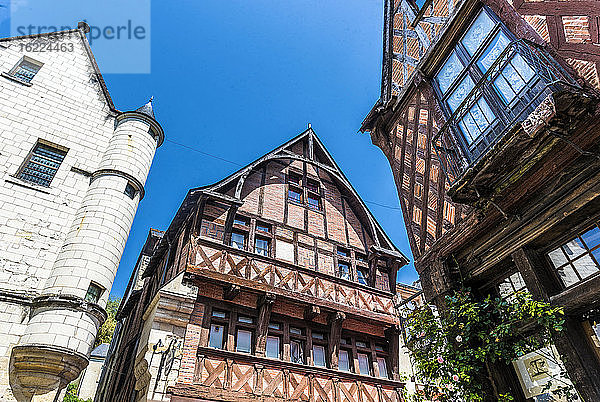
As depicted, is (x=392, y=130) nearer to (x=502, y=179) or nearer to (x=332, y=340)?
(x=502, y=179)

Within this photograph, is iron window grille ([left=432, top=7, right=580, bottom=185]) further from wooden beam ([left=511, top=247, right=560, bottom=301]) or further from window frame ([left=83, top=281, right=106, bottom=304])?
window frame ([left=83, top=281, right=106, bottom=304])

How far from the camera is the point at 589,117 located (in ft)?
12.2

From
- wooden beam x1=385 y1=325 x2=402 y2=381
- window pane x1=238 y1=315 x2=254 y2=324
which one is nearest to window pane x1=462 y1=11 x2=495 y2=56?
window pane x1=238 y1=315 x2=254 y2=324

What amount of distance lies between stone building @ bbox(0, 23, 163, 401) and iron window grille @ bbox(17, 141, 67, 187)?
0.07 feet

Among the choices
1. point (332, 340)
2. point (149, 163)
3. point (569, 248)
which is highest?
point (149, 163)

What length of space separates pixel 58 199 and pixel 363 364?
30.0 feet

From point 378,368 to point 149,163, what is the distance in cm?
886

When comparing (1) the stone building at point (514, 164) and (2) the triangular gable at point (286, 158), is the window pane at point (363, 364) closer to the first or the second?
(2) the triangular gable at point (286, 158)

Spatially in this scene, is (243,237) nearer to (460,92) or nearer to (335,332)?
(335,332)

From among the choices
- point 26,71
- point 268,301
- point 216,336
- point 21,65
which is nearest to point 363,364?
point 268,301

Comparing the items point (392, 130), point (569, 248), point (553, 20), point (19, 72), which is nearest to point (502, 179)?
point (569, 248)

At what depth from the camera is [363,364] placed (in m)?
9.90

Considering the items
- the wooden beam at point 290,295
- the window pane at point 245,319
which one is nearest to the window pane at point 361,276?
the wooden beam at point 290,295

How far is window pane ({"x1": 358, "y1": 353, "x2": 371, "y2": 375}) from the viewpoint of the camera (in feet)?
32.1
